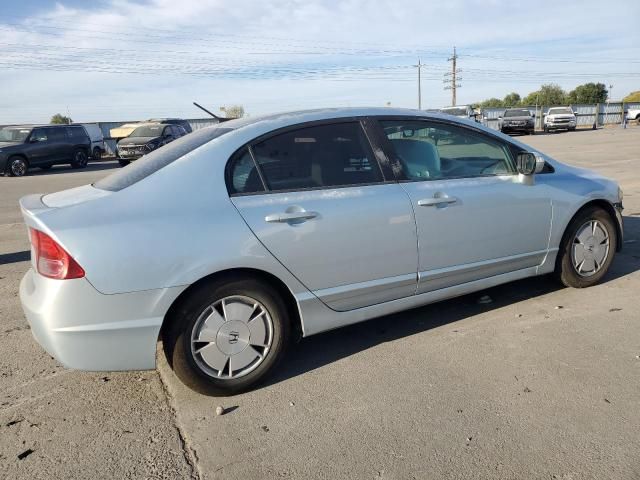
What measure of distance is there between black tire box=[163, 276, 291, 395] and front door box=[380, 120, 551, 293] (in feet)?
3.50

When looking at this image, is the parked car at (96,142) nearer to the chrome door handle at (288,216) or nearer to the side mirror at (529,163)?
the side mirror at (529,163)

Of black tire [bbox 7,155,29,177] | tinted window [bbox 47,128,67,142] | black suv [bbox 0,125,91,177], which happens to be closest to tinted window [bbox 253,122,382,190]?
black suv [bbox 0,125,91,177]

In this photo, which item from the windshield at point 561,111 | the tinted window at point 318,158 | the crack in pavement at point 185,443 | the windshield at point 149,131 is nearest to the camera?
the crack in pavement at point 185,443

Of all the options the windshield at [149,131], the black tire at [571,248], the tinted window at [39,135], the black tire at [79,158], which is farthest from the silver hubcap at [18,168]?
the black tire at [571,248]

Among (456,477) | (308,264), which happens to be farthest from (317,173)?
(456,477)

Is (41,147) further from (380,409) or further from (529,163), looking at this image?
(380,409)

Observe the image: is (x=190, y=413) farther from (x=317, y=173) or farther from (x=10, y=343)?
(x=10, y=343)

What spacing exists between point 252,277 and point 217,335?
37 cm

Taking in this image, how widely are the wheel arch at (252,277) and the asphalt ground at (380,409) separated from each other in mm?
359

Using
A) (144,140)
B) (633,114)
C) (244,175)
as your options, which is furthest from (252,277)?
(633,114)

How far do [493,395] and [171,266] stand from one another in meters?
1.88

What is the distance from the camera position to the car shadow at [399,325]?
138 inches

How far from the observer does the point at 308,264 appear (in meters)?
3.13

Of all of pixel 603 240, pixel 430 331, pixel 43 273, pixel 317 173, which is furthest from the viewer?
pixel 603 240
